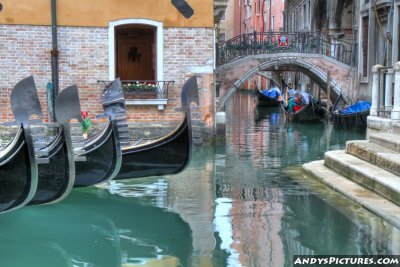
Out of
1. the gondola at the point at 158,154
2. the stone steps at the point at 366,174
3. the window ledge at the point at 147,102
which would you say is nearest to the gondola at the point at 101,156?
the gondola at the point at 158,154

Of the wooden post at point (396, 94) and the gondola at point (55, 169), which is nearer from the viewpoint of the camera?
the gondola at point (55, 169)

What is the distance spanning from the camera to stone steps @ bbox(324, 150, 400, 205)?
4489 mm

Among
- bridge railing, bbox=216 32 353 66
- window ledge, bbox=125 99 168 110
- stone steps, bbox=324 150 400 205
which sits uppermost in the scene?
bridge railing, bbox=216 32 353 66

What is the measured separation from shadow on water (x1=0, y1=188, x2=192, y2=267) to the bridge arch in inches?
269

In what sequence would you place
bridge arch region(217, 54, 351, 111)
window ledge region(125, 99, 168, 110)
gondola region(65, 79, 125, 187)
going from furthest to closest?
bridge arch region(217, 54, 351, 111) < window ledge region(125, 99, 168, 110) < gondola region(65, 79, 125, 187)

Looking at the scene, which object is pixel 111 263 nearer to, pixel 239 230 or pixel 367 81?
pixel 239 230

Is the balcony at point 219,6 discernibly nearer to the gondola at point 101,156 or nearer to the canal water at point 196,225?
the canal water at point 196,225

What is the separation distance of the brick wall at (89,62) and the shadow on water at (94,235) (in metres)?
2.97

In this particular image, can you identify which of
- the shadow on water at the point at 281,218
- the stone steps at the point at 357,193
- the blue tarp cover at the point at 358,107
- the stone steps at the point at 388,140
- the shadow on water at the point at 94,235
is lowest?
the shadow on water at the point at 94,235

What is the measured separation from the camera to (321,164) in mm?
6402

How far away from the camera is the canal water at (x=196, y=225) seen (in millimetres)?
3623

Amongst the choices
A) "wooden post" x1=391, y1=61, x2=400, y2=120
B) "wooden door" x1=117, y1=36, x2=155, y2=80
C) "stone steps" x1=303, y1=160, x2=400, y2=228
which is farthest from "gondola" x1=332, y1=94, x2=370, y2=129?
"stone steps" x1=303, y1=160, x2=400, y2=228

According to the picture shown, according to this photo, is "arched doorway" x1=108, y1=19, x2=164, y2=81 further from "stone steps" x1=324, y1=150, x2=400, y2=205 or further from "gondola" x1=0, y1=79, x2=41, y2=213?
"gondola" x1=0, y1=79, x2=41, y2=213

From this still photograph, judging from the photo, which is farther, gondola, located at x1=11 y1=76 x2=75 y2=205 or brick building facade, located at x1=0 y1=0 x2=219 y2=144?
brick building facade, located at x1=0 y1=0 x2=219 y2=144
